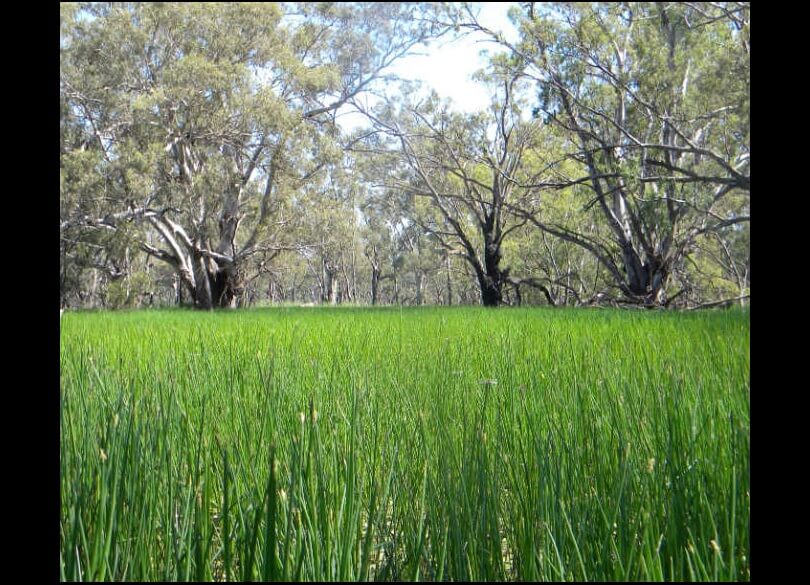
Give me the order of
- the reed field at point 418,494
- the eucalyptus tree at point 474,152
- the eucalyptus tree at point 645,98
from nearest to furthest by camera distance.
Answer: the reed field at point 418,494 → the eucalyptus tree at point 645,98 → the eucalyptus tree at point 474,152

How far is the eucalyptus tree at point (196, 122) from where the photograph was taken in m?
12.0

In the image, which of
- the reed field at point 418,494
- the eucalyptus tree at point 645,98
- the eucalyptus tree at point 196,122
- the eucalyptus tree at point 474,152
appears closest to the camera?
the reed field at point 418,494

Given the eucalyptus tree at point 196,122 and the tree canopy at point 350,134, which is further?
the eucalyptus tree at point 196,122

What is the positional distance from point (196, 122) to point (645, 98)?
952cm

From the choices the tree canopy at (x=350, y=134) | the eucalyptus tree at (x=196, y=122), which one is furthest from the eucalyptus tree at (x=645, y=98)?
the eucalyptus tree at (x=196, y=122)

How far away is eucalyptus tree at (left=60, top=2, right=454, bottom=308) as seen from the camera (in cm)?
1199

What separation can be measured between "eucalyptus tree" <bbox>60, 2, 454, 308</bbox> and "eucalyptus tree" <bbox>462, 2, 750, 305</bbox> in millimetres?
2653

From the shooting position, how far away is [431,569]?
995 mm

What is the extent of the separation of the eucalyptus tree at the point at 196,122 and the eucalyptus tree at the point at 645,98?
8.71 feet

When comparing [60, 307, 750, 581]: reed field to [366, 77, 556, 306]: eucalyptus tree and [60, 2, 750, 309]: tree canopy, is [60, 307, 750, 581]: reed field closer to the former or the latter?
[60, 2, 750, 309]: tree canopy

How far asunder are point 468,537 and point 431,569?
0.10m

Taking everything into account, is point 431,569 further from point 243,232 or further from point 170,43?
point 243,232

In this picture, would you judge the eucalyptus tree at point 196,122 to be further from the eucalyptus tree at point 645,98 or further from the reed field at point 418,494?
the reed field at point 418,494
